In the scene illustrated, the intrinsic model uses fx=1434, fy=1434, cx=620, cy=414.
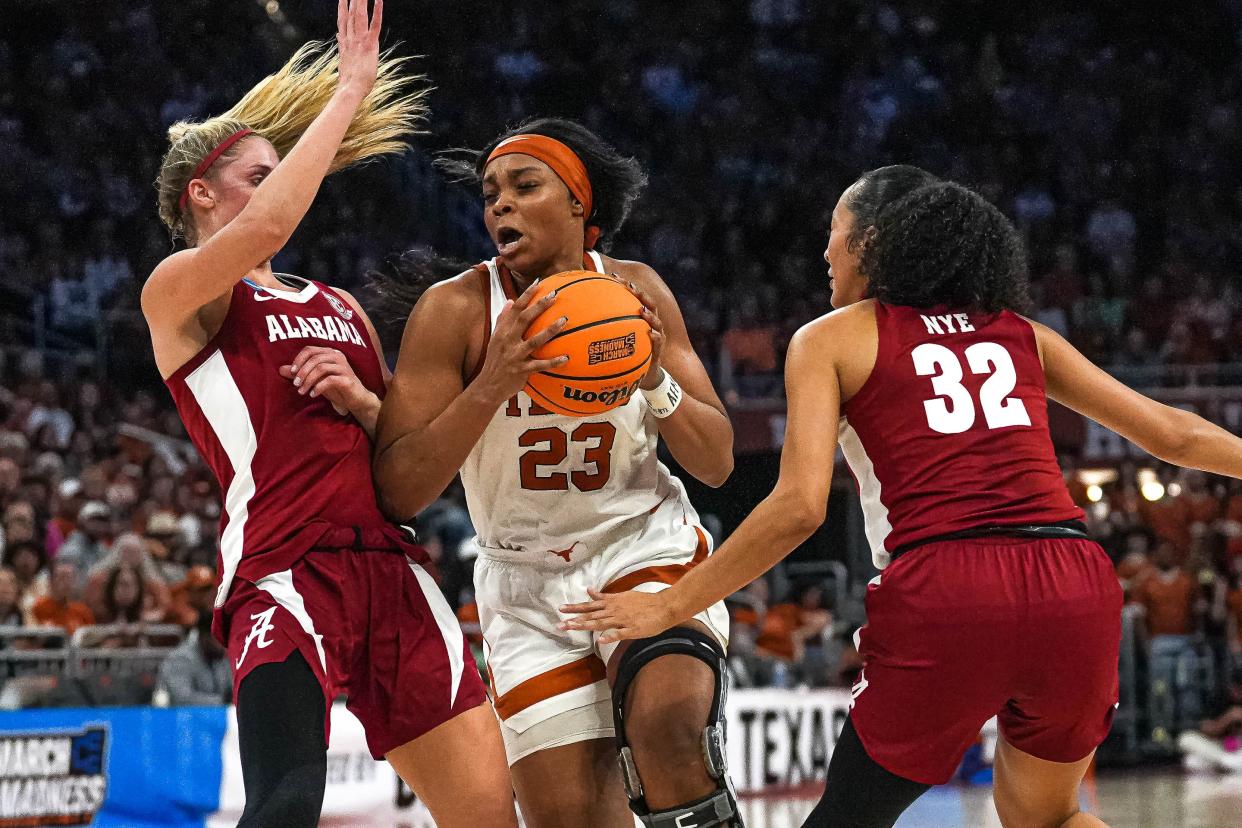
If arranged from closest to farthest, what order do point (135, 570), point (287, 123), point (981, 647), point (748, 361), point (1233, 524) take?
1. point (981, 647)
2. point (287, 123)
3. point (135, 570)
4. point (1233, 524)
5. point (748, 361)

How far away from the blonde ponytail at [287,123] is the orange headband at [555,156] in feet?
1.28

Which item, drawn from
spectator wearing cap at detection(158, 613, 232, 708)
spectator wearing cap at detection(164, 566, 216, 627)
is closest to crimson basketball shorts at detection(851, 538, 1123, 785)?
spectator wearing cap at detection(158, 613, 232, 708)

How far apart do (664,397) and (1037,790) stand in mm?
1255

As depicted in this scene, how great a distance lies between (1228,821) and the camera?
7207 mm

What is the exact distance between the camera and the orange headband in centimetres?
365

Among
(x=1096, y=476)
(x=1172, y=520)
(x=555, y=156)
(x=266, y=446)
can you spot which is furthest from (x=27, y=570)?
(x=1096, y=476)

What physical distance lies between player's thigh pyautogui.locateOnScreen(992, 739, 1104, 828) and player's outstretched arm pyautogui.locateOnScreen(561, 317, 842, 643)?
29.7 inches

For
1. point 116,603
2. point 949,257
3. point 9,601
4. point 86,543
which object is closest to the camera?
point 949,257

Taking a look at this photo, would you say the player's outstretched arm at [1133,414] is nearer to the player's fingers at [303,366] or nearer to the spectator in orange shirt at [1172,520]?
the player's fingers at [303,366]

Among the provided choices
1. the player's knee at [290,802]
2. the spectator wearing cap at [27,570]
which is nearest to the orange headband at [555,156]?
the player's knee at [290,802]

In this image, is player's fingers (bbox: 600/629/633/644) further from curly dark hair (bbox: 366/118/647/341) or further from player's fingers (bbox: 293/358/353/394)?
curly dark hair (bbox: 366/118/647/341)

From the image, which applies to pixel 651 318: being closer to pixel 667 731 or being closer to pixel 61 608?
pixel 667 731

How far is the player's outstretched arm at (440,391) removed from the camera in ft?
10.7

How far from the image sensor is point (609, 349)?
3.28 meters
